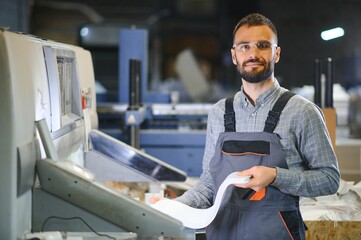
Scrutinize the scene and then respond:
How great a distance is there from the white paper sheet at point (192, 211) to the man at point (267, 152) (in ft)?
0.28

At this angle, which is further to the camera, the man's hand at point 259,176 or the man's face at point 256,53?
the man's face at point 256,53

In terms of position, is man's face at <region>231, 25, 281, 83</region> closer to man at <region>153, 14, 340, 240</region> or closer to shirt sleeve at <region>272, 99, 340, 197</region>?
man at <region>153, 14, 340, 240</region>

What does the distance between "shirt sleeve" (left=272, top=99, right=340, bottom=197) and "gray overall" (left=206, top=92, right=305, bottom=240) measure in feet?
0.20

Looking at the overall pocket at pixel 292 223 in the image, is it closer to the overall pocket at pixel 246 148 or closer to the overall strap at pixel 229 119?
the overall pocket at pixel 246 148

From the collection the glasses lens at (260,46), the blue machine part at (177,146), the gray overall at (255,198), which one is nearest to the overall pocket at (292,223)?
the gray overall at (255,198)

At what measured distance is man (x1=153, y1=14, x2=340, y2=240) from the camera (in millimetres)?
2389

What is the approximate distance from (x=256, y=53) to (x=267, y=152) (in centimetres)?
36

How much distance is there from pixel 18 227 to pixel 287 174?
959mm

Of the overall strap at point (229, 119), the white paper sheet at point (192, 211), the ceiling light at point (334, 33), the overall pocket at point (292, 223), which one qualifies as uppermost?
the ceiling light at point (334, 33)

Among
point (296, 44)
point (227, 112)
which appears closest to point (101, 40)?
point (296, 44)

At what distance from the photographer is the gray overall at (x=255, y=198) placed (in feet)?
7.88

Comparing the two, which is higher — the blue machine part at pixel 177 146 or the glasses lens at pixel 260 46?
the glasses lens at pixel 260 46

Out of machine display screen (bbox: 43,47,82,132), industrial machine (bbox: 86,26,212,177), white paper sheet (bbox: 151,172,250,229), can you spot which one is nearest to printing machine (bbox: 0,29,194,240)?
machine display screen (bbox: 43,47,82,132)

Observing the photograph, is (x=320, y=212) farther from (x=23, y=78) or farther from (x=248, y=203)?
(x=23, y=78)
